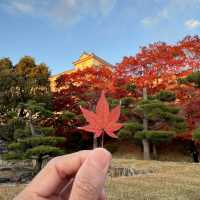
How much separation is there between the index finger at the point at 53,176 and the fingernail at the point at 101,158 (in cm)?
7

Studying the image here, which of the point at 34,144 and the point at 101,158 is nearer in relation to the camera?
the point at 101,158

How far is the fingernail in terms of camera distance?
53 centimetres

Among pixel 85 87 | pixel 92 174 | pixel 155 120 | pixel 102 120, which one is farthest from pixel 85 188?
pixel 85 87

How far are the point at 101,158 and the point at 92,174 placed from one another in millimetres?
32

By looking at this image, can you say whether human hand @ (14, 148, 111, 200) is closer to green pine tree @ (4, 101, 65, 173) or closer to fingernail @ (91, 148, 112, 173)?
fingernail @ (91, 148, 112, 173)

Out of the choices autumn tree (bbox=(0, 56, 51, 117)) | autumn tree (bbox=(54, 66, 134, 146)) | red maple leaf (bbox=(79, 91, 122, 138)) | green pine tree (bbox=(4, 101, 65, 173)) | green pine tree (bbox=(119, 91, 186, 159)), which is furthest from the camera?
autumn tree (bbox=(54, 66, 134, 146))

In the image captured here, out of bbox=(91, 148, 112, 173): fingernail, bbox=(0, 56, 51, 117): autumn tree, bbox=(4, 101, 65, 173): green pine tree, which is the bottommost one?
bbox=(4, 101, 65, 173): green pine tree

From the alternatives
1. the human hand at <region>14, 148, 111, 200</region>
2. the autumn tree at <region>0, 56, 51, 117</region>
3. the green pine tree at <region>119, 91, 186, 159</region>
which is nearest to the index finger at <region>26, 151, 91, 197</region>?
the human hand at <region>14, 148, 111, 200</region>

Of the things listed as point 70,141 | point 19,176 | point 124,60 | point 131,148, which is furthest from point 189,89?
point 19,176

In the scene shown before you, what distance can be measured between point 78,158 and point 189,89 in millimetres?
11744

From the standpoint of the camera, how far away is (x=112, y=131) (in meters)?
0.65

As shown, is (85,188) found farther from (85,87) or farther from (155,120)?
(85,87)

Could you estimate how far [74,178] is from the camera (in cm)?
60

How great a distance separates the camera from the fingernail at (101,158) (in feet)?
1.74
